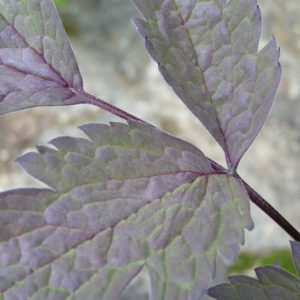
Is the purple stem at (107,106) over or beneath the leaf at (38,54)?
beneath

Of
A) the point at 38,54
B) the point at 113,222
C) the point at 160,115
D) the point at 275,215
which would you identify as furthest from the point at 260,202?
the point at 160,115

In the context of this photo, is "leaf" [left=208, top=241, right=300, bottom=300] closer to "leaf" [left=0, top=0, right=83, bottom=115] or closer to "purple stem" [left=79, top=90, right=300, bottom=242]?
"purple stem" [left=79, top=90, right=300, bottom=242]

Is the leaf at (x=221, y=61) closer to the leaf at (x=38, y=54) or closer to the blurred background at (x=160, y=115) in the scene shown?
the leaf at (x=38, y=54)

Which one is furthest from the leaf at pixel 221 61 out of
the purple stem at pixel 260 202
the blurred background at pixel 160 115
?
the blurred background at pixel 160 115

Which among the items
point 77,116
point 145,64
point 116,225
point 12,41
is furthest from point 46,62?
point 145,64

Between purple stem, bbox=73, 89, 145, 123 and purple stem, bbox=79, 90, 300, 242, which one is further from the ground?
purple stem, bbox=73, 89, 145, 123

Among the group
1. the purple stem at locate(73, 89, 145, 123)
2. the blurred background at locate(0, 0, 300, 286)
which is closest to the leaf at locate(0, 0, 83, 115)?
the purple stem at locate(73, 89, 145, 123)

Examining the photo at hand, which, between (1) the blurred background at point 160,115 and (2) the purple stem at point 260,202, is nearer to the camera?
(2) the purple stem at point 260,202

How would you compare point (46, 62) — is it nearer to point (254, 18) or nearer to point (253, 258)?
point (254, 18)
